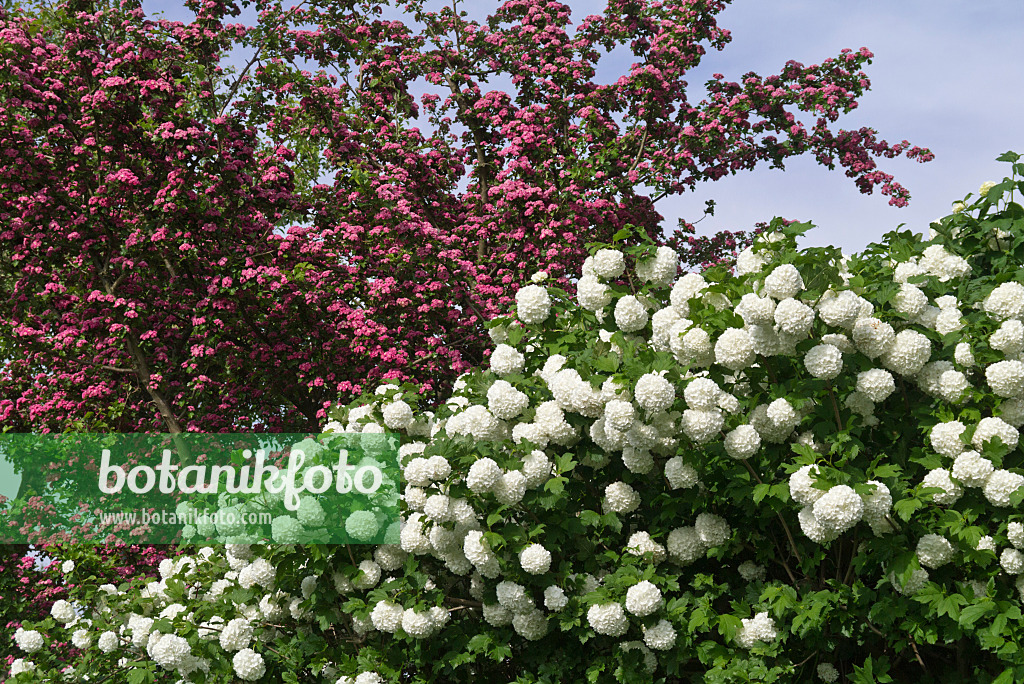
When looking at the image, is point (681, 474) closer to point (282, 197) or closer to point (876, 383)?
point (876, 383)

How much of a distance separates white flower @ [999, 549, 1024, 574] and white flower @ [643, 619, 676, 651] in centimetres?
117

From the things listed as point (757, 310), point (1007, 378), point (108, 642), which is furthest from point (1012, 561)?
point (108, 642)

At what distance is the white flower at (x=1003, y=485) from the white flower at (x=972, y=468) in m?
0.03

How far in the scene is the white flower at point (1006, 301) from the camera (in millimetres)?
3338

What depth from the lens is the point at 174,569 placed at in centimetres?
463

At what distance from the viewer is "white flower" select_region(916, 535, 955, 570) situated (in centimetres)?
299

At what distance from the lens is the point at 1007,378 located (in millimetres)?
3107

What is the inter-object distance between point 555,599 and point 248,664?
1.43 metres

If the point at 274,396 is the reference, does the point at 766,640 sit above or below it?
below

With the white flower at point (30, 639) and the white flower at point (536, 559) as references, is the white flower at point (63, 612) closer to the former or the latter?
the white flower at point (30, 639)

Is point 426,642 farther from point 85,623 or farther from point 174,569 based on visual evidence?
point 85,623

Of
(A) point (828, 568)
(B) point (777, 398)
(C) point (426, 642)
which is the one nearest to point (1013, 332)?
(B) point (777, 398)

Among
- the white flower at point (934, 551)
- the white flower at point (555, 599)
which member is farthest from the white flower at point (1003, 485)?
the white flower at point (555, 599)

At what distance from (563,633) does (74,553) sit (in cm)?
320
